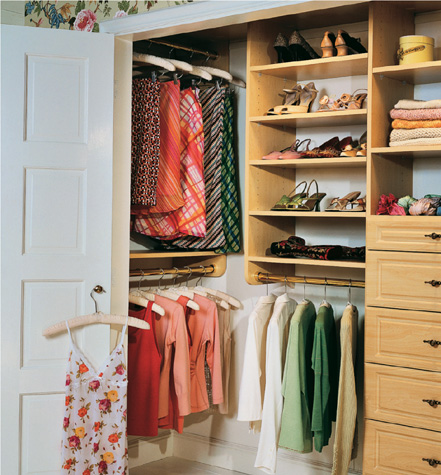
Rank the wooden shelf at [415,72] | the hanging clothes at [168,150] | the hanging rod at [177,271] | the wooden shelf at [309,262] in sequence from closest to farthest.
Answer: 1. the wooden shelf at [415,72]
2. the wooden shelf at [309,262]
3. the hanging clothes at [168,150]
4. the hanging rod at [177,271]

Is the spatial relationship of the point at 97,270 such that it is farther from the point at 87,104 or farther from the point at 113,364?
the point at 87,104

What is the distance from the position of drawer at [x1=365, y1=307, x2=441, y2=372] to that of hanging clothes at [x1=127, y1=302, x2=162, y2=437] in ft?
3.49

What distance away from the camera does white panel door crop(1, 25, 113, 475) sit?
280 cm

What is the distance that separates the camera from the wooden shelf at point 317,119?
3002 millimetres

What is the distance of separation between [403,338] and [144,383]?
4.20 feet

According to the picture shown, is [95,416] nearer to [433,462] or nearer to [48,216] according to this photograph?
[48,216]

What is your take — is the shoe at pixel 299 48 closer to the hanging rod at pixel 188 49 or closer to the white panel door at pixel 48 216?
the hanging rod at pixel 188 49

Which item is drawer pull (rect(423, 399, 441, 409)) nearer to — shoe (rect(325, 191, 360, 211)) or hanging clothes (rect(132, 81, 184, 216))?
shoe (rect(325, 191, 360, 211))

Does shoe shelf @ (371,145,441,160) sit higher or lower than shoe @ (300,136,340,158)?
lower

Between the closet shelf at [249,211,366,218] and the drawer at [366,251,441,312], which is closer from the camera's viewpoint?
the drawer at [366,251,441,312]

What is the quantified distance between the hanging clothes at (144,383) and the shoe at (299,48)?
1.43 m

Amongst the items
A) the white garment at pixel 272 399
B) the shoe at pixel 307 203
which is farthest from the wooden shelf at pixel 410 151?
the white garment at pixel 272 399

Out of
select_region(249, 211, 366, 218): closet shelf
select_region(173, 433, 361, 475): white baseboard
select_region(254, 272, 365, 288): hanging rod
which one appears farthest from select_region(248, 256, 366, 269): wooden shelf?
select_region(173, 433, 361, 475): white baseboard

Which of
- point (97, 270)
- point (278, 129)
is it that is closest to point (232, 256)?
point (278, 129)
